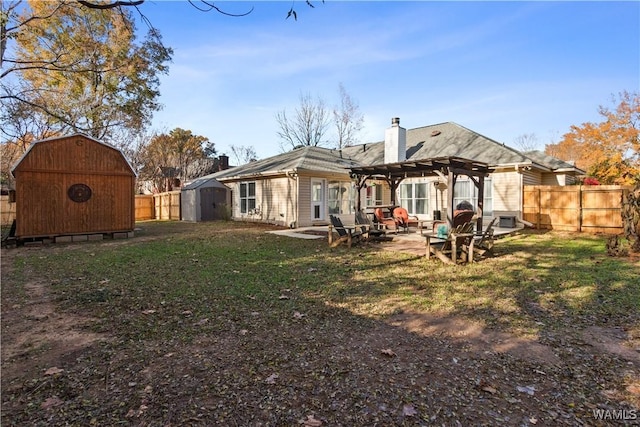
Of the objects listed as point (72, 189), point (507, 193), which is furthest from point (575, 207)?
point (72, 189)

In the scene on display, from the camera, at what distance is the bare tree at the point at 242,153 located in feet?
142

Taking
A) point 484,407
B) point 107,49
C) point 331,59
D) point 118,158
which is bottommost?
point 484,407

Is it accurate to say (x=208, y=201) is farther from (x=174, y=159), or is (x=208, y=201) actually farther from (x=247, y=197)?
(x=174, y=159)

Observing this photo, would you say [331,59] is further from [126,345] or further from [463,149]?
[126,345]

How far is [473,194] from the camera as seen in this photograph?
15266mm

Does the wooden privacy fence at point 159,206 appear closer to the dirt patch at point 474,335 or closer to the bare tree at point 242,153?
the bare tree at point 242,153

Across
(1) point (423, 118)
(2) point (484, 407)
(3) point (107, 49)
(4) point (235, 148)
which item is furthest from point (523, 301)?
(4) point (235, 148)

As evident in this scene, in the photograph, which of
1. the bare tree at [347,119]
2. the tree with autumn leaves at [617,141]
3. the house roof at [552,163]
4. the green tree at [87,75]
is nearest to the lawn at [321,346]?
the house roof at [552,163]

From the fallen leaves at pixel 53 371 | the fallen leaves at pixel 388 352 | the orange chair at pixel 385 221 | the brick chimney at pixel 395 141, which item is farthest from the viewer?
the brick chimney at pixel 395 141

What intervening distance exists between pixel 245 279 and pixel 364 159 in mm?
15778

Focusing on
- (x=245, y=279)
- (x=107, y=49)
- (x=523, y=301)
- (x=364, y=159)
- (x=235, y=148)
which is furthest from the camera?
(x=235, y=148)

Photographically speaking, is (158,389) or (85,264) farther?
(85,264)

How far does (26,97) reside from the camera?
16281mm

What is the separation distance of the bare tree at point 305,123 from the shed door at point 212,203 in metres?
14.0
